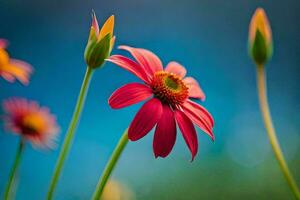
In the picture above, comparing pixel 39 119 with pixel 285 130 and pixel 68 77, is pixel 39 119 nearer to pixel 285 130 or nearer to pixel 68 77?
pixel 68 77

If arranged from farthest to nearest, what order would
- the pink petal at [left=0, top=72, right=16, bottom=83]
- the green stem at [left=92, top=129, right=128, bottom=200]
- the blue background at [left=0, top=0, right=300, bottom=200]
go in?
1. the blue background at [left=0, top=0, right=300, bottom=200]
2. the pink petal at [left=0, top=72, right=16, bottom=83]
3. the green stem at [left=92, top=129, right=128, bottom=200]

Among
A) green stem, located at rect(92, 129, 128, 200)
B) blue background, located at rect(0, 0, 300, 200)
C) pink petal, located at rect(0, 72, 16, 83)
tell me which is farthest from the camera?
blue background, located at rect(0, 0, 300, 200)

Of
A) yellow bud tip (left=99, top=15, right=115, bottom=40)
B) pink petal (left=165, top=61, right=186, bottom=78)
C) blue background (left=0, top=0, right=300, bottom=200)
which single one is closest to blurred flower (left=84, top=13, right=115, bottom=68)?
yellow bud tip (left=99, top=15, right=115, bottom=40)

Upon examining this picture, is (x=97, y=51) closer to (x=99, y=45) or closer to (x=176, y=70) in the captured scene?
(x=99, y=45)

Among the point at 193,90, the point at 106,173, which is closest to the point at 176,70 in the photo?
the point at 193,90

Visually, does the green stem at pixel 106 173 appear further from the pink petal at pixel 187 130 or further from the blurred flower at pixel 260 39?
the blurred flower at pixel 260 39

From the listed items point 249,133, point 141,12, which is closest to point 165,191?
point 249,133

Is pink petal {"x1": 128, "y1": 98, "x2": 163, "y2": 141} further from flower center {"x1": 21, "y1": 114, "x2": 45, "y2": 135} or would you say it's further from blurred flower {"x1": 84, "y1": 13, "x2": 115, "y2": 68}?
flower center {"x1": 21, "y1": 114, "x2": 45, "y2": 135}
